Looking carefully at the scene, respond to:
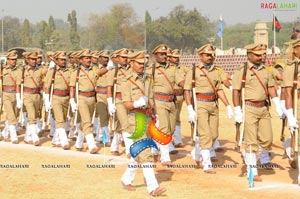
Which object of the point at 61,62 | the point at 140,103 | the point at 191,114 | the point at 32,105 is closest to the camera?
the point at 140,103

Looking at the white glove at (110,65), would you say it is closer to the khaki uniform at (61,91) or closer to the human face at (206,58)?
the khaki uniform at (61,91)

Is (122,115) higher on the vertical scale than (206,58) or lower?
lower

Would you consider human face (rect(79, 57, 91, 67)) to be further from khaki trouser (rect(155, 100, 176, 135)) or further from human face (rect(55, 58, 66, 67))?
khaki trouser (rect(155, 100, 176, 135))

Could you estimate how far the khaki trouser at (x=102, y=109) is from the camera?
15867 mm

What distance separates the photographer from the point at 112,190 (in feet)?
35.3

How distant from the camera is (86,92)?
50.2ft

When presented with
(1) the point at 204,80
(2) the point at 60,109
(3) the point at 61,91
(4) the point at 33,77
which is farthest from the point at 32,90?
(1) the point at 204,80

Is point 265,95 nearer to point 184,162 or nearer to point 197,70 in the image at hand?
point 197,70

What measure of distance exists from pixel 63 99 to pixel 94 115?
1.03 meters

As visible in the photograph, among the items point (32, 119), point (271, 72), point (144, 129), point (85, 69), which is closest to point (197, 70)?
point (271, 72)

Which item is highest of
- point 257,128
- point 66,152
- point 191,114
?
point 191,114

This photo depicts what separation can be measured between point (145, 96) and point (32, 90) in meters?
7.00

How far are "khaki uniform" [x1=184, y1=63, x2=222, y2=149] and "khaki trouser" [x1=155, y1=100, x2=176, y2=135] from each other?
3.01ft

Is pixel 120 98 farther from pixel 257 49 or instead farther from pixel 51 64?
pixel 257 49
